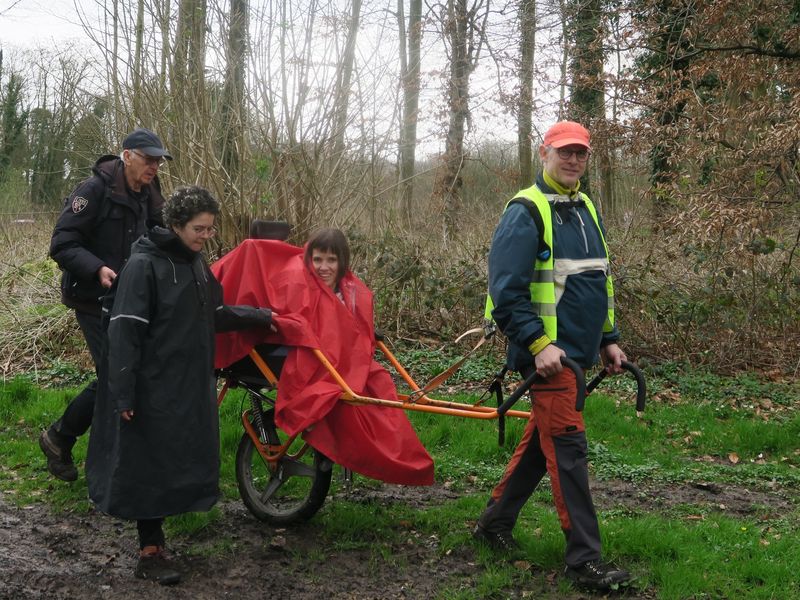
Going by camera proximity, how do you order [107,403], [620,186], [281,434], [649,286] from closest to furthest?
[107,403] → [281,434] → [649,286] → [620,186]

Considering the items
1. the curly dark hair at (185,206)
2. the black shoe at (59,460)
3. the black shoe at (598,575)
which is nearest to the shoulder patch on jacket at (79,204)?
the curly dark hair at (185,206)

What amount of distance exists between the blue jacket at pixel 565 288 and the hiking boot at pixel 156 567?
1.95m

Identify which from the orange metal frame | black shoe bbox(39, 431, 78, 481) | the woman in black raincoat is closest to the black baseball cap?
the woman in black raincoat

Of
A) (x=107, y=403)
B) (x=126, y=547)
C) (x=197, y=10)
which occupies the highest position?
(x=197, y=10)

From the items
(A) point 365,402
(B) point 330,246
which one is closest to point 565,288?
(A) point 365,402

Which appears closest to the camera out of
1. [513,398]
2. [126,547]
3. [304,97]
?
[513,398]

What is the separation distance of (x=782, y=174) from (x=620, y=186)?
6.92m

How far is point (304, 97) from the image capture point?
28.5 feet

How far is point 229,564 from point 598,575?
186 cm

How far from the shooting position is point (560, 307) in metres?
4.08

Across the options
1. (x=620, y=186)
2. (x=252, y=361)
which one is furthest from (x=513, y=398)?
(x=620, y=186)

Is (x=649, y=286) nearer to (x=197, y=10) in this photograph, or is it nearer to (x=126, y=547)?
(x=197, y=10)

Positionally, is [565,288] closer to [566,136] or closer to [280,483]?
[566,136]

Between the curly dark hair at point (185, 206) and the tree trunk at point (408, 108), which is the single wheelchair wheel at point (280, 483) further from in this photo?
the tree trunk at point (408, 108)
